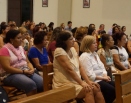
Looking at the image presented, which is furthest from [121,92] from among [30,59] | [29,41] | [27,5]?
[27,5]

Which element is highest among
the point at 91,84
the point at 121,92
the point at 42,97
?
the point at 42,97

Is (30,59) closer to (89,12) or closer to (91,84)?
(91,84)

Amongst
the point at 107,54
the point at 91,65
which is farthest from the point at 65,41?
the point at 107,54

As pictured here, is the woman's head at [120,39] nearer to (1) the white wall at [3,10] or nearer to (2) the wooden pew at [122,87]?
(2) the wooden pew at [122,87]

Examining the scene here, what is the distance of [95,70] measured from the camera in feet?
13.1

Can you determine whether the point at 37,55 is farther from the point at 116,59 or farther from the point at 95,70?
the point at 116,59

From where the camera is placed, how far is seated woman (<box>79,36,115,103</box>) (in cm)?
381

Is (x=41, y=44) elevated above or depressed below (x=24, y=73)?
above

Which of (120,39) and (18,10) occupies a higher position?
(18,10)

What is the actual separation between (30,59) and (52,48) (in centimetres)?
68

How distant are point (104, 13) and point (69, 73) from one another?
10434 mm

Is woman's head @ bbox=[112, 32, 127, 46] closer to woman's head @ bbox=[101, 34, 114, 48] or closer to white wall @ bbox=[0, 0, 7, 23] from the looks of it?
woman's head @ bbox=[101, 34, 114, 48]

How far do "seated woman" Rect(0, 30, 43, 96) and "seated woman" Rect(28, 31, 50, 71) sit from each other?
0.87ft

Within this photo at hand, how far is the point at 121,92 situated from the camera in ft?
7.13
